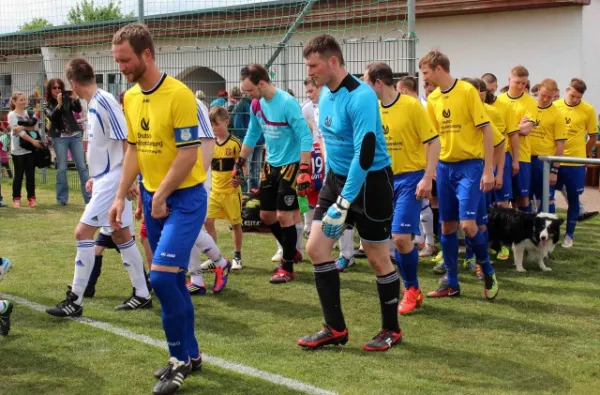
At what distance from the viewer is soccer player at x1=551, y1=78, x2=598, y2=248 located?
9984 mm

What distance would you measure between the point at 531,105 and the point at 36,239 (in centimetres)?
653

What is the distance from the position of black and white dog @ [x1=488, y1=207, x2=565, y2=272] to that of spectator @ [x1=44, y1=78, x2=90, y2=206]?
7.04 meters

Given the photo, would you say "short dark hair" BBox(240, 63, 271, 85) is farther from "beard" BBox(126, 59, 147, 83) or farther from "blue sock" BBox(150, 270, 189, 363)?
"blue sock" BBox(150, 270, 189, 363)

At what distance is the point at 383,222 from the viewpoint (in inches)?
210

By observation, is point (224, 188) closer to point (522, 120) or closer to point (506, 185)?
point (506, 185)

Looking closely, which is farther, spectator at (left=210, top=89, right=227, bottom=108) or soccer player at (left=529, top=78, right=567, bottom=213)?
spectator at (left=210, top=89, right=227, bottom=108)

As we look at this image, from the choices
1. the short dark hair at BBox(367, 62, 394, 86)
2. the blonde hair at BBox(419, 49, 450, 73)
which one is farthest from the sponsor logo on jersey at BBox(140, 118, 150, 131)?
the blonde hair at BBox(419, 49, 450, 73)

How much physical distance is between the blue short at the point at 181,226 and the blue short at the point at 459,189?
8.95 feet

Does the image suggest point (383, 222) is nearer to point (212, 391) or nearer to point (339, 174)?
point (339, 174)

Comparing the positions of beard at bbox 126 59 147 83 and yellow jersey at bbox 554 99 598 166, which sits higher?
beard at bbox 126 59 147 83

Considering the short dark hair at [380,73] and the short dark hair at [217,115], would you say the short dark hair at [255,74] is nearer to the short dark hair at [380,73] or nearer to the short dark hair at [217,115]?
the short dark hair at [217,115]

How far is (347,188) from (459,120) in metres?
2.07

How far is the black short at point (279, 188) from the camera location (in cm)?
784

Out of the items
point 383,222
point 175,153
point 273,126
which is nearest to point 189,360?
point 175,153
